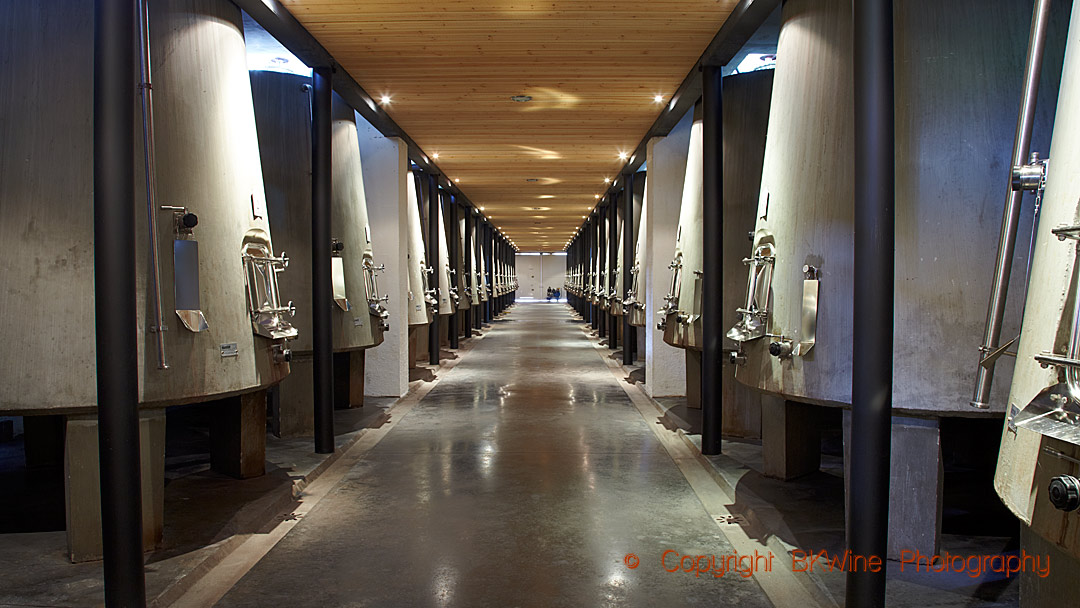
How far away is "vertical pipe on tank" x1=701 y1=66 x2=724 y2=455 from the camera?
664cm

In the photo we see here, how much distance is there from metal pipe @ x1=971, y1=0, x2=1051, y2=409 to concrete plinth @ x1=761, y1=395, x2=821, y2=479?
2637 millimetres

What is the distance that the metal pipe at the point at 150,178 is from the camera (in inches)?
151

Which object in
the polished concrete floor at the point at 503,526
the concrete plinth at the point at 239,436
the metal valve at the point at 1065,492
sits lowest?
the polished concrete floor at the point at 503,526

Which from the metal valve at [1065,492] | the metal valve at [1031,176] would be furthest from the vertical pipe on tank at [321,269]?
the metal valve at [1065,492]

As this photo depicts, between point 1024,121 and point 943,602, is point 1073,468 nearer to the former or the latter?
point 1024,121

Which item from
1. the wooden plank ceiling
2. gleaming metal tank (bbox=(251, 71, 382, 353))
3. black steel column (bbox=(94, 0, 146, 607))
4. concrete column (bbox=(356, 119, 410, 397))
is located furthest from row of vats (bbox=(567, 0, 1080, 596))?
concrete column (bbox=(356, 119, 410, 397))

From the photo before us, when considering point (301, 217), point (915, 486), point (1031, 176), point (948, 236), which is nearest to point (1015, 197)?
point (1031, 176)

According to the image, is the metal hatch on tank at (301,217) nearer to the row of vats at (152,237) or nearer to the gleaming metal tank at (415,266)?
the row of vats at (152,237)

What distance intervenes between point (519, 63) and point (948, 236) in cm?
448

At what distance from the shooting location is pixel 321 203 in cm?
680

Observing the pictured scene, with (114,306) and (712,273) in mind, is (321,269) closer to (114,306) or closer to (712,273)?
(712,273)

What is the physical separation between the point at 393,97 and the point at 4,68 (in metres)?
4.89

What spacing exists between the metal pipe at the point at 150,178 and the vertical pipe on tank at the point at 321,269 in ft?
9.01

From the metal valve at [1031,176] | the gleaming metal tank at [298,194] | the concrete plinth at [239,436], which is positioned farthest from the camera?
the gleaming metal tank at [298,194]
